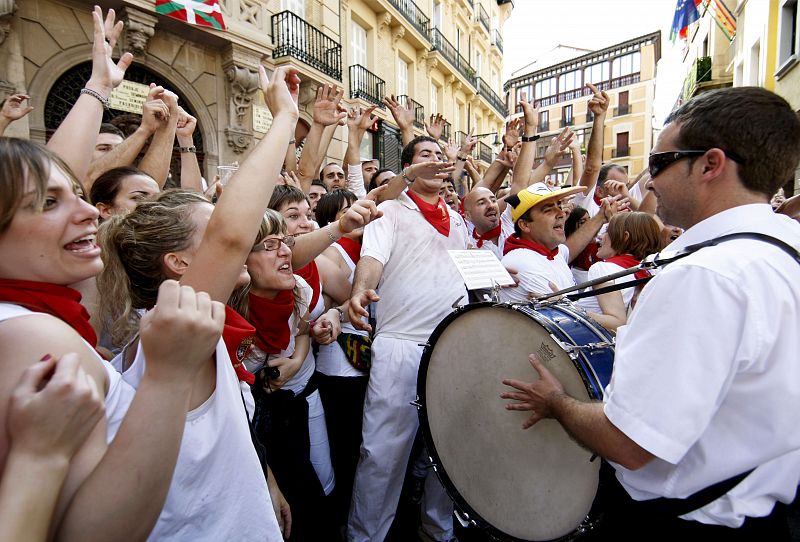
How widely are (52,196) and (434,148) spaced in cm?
287

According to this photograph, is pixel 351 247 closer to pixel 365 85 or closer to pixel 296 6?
pixel 296 6

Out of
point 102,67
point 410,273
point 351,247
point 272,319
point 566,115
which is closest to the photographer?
point 102,67

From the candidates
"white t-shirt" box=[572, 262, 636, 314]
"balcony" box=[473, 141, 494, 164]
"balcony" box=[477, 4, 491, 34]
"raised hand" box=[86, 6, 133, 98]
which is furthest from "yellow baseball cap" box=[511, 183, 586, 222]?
"balcony" box=[477, 4, 491, 34]

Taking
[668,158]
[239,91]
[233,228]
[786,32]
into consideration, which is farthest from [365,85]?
[233,228]

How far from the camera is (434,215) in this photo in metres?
3.00

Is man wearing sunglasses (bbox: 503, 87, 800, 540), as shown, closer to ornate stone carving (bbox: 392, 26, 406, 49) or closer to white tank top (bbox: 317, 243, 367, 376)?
white tank top (bbox: 317, 243, 367, 376)

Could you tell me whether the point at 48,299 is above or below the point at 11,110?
below

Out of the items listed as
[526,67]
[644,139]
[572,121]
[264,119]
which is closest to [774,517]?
[264,119]

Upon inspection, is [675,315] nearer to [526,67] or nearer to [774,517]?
[774,517]

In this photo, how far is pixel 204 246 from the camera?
1.24 meters

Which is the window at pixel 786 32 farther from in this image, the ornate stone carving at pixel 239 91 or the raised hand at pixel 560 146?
the ornate stone carving at pixel 239 91

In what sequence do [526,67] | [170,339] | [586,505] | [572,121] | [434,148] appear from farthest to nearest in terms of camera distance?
[526,67] → [572,121] → [434,148] → [586,505] → [170,339]

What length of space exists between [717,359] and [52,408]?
1.40 metres

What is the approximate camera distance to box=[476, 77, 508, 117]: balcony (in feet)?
85.6
